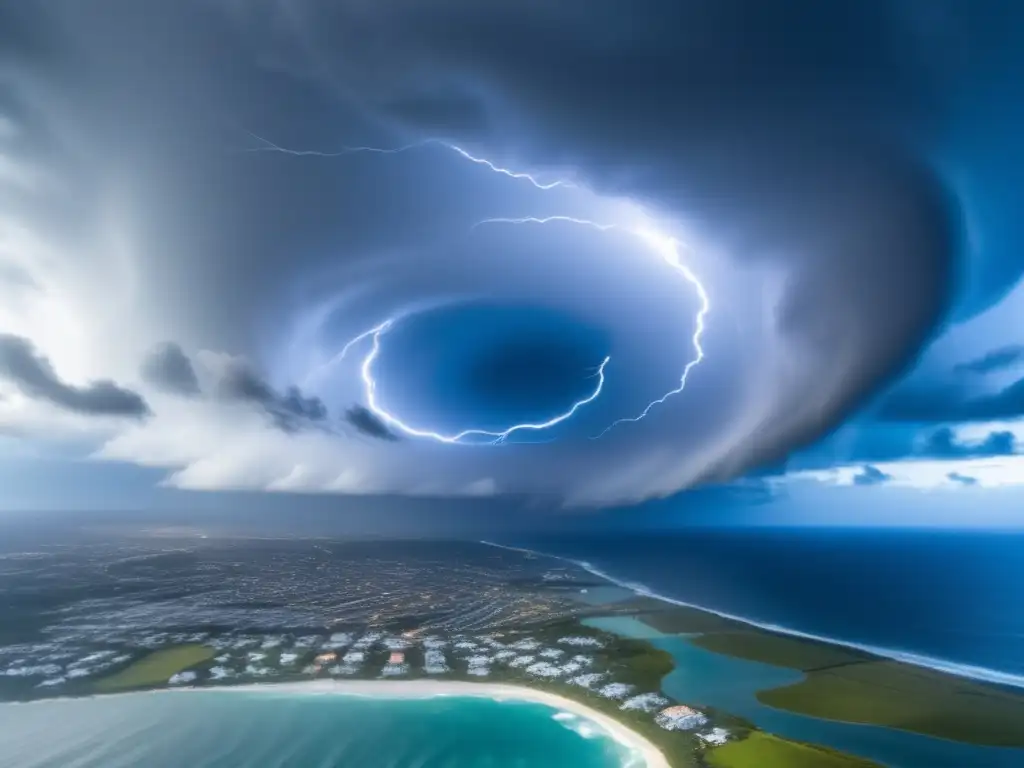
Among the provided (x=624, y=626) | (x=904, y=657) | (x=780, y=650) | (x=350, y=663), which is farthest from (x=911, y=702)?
(x=350, y=663)

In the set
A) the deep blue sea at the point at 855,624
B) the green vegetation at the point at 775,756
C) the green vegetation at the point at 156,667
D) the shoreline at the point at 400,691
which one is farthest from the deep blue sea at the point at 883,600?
the green vegetation at the point at 156,667

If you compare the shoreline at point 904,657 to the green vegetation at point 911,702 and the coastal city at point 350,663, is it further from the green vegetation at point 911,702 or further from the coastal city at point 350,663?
the coastal city at point 350,663

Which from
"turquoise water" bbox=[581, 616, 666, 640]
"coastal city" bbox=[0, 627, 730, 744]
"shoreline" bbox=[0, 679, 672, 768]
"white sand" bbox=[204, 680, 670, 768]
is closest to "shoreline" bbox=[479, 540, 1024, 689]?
"turquoise water" bbox=[581, 616, 666, 640]

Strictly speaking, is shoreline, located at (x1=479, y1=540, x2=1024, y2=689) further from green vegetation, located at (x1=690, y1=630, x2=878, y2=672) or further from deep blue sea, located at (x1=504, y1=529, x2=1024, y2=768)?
green vegetation, located at (x1=690, y1=630, x2=878, y2=672)

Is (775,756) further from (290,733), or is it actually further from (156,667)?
(156,667)

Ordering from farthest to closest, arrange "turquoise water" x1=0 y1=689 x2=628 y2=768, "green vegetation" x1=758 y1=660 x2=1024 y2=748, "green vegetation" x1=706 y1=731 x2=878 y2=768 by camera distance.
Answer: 1. "green vegetation" x1=758 y1=660 x2=1024 y2=748
2. "turquoise water" x1=0 y1=689 x2=628 y2=768
3. "green vegetation" x1=706 y1=731 x2=878 y2=768

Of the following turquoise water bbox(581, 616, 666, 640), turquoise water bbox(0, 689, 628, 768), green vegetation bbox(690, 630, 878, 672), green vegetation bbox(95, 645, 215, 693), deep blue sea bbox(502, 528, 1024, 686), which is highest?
deep blue sea bbox(502, 528, 1024, 686)


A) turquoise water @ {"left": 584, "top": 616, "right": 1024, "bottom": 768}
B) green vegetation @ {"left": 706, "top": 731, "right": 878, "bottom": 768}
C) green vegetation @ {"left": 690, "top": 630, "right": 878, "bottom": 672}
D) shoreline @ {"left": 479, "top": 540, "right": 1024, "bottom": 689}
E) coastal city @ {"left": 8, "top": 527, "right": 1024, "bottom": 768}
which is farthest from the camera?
green vegetation @ {"left": 690, "top": 630, "right": 878, "bottom": 672}
